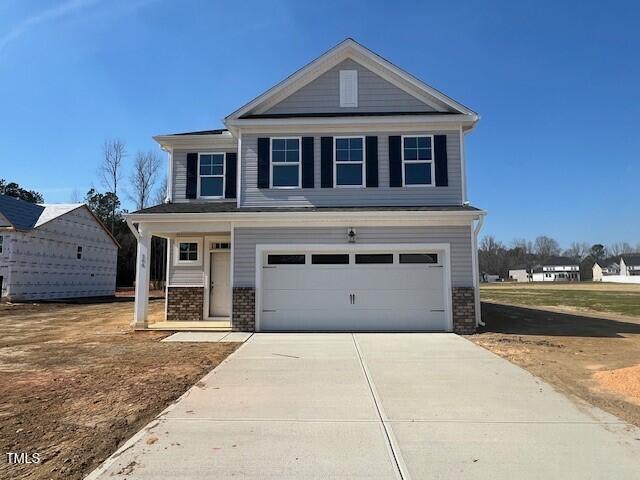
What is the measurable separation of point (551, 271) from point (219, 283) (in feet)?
379

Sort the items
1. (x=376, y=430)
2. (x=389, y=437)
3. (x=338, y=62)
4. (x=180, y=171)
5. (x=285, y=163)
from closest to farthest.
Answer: (x=389, y=437), (x=376, y=430), (x=285, y=163), (x=338, y=62), (x=180, y=171)

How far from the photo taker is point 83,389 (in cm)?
621

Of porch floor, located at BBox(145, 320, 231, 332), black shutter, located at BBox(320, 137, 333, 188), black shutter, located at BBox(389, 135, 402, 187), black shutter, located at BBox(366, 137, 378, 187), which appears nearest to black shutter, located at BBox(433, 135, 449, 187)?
black shutter, located at BBox(389, 135, 402, 187)

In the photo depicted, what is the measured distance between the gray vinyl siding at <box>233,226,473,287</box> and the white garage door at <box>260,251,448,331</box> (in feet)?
1.25

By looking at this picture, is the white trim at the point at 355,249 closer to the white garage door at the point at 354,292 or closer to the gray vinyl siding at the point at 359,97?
the white garage door at the point at 354,292

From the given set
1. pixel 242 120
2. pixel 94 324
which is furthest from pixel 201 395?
pixel 94 324

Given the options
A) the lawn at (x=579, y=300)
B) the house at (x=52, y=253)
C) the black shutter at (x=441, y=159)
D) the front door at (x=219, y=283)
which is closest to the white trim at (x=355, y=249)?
the black shutter at (x=441, y=159)

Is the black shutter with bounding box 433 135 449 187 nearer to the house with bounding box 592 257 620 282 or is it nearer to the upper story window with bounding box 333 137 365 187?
the upper story window with bounding box 333 137 365 187

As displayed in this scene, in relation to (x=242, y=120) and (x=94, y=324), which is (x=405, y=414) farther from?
(x=94, y=324)

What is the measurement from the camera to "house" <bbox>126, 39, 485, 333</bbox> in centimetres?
1223

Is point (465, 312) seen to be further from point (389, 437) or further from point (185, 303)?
point (185, 303)

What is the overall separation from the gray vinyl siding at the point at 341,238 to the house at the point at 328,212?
0.03m

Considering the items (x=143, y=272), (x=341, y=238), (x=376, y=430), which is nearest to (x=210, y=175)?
(x=143, y=272)

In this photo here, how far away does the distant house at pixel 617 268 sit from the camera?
316 feet
